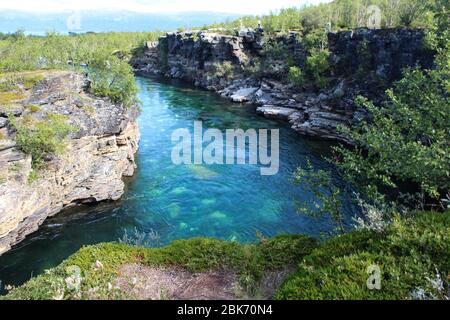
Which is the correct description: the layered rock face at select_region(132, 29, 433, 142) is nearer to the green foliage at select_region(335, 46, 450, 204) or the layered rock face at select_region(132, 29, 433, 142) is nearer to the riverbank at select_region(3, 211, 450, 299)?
the green foliage at select_region(335, 46, 450, 204)

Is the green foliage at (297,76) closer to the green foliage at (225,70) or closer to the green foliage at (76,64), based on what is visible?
the green foliage at (225,70)

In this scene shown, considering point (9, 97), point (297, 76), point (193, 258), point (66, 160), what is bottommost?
point (66, 160)

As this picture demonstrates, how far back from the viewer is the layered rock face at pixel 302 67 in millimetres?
57812

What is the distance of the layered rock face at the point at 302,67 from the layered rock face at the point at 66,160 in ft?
88.8

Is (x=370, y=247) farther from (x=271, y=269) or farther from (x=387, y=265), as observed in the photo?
(x=271, y=269)

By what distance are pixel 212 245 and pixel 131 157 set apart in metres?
29.4

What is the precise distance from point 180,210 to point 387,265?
26.7 metres

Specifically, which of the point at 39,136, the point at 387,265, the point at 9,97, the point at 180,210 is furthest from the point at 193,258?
the point at 9,97

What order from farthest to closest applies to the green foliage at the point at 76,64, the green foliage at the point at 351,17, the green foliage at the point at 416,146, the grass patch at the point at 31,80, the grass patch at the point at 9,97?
the green foliage at the point at 351,17 < the green foliage at the point at 76,64 < the grass patch at the point at 31,80 < the grass patch at the point at 9,97 < the green foliage at the point at 416,146

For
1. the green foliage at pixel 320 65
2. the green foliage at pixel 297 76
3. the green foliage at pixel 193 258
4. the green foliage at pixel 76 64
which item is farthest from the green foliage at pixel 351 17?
the green foliage at pixel 193 258

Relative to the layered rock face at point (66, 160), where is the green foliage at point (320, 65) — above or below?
above

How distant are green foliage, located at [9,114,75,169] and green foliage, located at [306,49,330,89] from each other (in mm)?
48811

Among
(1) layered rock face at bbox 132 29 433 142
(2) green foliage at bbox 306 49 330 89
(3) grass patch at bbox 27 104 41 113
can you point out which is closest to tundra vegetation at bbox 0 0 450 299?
(3) grass patch at bbox 27 104 41 113

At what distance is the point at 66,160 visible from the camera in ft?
111
